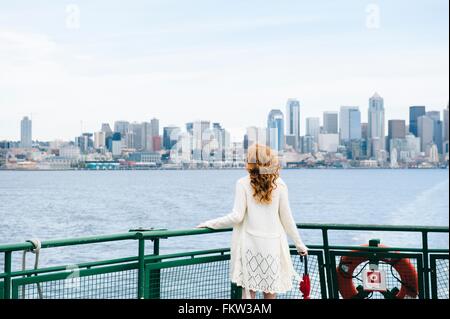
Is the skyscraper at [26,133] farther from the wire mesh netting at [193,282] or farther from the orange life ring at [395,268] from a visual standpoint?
the orange life ring at [395,268]

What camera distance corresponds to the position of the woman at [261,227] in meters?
4.42

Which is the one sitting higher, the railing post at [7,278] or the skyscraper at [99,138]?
the skyscraper at [99,138]

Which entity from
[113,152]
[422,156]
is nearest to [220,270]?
[113,152]

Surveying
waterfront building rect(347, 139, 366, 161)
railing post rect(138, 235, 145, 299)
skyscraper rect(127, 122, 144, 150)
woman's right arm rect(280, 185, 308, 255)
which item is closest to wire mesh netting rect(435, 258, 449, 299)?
woman's right arm rect(280, 185, 308, 255)

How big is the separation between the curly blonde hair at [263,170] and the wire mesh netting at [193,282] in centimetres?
79

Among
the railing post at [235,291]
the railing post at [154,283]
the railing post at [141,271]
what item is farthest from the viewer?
the railing post at [235,291]

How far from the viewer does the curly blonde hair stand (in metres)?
4.39

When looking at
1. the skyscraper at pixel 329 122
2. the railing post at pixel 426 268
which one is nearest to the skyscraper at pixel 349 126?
the skyscraper at pixel 329 122

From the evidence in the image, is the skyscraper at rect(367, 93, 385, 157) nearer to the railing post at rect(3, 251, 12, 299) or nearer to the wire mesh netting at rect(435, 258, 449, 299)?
the wire mesh netting at rect(435, 258, 449, 299)

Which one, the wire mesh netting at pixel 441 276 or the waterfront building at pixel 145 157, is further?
the waterfront building at pixel 145 157

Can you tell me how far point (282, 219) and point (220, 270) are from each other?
73 cm

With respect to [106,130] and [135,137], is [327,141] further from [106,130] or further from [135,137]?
[106,130]

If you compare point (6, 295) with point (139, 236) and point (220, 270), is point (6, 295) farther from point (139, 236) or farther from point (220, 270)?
point (220, 270)

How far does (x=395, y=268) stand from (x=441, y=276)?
328 millimetres
